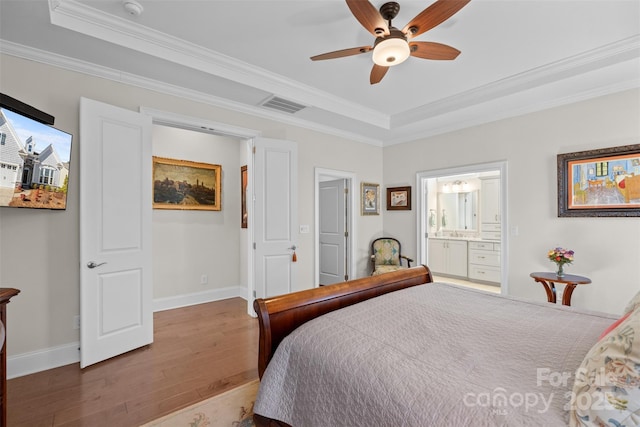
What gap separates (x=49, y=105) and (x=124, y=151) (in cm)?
63

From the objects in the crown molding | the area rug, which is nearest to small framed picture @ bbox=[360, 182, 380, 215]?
the crown molding

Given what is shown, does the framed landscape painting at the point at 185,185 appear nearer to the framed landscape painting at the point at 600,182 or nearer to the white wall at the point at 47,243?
the white wall at the point at 47,243

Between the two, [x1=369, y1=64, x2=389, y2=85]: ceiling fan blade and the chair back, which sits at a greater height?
[x1=369, y1=64, x2=389, y2=85]: ceiling fan blade

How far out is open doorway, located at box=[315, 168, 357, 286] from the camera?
4762mm

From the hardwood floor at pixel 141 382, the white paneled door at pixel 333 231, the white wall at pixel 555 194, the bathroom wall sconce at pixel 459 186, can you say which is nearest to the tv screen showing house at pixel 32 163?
the hardwood floor at pixel 141 382


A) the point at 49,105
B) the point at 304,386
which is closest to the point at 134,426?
the point at 304,386

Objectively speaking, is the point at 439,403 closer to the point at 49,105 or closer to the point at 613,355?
the point at 613,355

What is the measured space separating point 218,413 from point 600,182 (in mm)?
4172

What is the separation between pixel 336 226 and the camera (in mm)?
5082

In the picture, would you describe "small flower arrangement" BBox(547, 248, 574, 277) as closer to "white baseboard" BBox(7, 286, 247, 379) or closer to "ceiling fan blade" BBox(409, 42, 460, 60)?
"ceiling fan blade" BBox(409, 42, 460, 60)

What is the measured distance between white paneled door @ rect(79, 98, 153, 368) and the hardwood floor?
21 centimetres

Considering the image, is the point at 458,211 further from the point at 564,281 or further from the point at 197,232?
the point at 197,232

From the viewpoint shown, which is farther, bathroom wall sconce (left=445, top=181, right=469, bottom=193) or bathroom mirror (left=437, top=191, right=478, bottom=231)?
bathroom wall sconce (left=445, top=181, right=469, bottom=193)

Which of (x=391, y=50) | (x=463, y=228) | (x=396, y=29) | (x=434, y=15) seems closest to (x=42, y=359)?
(x=391, y=50)
